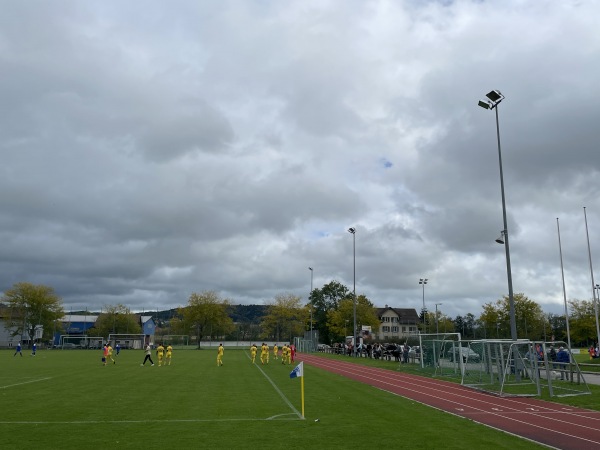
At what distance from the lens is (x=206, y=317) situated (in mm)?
99812

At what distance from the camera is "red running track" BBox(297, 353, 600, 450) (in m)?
11.8

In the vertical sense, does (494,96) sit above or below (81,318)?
above

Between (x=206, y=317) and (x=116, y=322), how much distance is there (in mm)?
24442

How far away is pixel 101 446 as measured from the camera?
33.8 ft

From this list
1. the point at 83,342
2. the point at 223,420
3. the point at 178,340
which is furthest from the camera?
the point at 178,340

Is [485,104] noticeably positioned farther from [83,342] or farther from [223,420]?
[83,342]

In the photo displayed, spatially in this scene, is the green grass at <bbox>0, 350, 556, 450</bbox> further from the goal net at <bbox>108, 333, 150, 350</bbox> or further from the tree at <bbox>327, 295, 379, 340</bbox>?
the tree at <bbox>327, 295, 379, 340</bbox>

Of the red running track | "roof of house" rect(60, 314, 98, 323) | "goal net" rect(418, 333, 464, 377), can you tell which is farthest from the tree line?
the red running track

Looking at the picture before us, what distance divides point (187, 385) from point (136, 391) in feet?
9.61

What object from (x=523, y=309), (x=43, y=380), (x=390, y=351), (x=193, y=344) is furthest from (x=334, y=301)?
(x=43, y=380)

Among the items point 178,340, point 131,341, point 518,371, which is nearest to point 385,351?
point 518,371

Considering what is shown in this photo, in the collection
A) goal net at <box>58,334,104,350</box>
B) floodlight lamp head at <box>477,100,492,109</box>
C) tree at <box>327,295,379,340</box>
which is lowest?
goal net at <box>58,334,104,350</box>

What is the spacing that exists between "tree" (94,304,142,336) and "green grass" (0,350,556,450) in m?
92.3

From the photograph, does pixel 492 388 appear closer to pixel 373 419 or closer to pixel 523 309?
pixel 373 419
